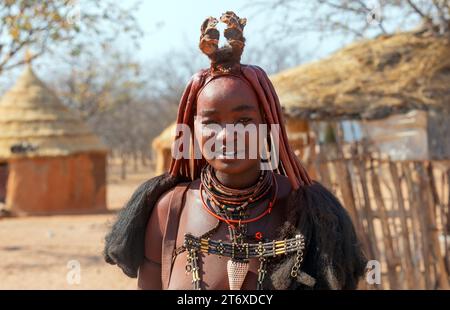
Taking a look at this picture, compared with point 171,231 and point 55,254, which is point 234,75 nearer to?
point 171,231

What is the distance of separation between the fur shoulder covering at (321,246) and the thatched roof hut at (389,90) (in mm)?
5490

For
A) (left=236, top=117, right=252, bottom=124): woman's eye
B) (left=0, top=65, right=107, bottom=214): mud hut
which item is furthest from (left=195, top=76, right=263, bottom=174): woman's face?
(left=0, top=65, right=107, bottom=214): mud hut

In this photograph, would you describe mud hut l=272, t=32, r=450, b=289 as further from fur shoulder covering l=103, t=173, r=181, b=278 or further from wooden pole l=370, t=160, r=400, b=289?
fur shoulder covering l=103, t=173, r=181, b=278

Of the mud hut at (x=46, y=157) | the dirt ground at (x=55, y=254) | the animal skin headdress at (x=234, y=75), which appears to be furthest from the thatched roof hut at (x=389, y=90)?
the mud hut at (x=46, y=157)

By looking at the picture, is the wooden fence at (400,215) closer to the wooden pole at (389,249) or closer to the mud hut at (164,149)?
the wooden pole at (389,249)

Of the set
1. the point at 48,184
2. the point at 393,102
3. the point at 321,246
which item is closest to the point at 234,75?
the point at 321,246

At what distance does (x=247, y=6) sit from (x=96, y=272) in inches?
144

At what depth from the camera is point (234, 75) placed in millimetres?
1929

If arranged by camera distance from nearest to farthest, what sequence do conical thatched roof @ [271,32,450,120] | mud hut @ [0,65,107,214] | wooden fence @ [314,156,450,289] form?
1. wooden fence @ [314,156,450,289]
2. conical thatched roof @ [271,32,450,120]
3. mud hut @ [0,65,107,214]

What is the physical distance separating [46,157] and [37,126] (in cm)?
89

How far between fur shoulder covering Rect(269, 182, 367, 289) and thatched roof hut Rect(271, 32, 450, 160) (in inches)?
A: 216


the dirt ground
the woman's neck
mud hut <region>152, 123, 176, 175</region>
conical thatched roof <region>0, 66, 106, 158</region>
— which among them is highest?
conical thatched roof <region>0, 66, 106, 158</region>

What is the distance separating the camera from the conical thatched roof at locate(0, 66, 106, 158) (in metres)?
13.8
